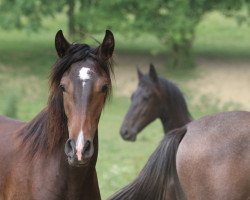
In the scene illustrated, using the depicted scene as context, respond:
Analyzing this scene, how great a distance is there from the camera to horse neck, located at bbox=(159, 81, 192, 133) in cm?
1021

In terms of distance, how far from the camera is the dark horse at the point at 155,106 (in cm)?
1030

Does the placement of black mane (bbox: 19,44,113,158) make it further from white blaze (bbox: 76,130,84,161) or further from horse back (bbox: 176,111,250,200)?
horse back (bbox: 176,111,250,200)

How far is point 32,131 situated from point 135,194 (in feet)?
4.67

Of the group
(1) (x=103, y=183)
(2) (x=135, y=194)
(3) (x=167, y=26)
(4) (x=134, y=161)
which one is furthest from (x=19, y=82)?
(2) (x=135, y=194)

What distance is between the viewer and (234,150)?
659 centimetres

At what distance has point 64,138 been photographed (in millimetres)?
5832

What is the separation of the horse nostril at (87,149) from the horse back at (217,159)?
1.60 m

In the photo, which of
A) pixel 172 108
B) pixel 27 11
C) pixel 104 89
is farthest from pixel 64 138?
pixel 27 11

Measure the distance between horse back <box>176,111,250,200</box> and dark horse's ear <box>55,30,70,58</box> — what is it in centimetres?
154

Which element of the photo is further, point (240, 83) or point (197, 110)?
point (240, 83)

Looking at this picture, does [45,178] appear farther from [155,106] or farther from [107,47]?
[155,106]

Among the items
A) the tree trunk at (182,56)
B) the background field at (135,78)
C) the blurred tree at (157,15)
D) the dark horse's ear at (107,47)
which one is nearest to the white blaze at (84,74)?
the dark horse's ear at (107,47)

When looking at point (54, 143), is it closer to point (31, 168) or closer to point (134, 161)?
point (31, 168)

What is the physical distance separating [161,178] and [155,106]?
390 centimetres
